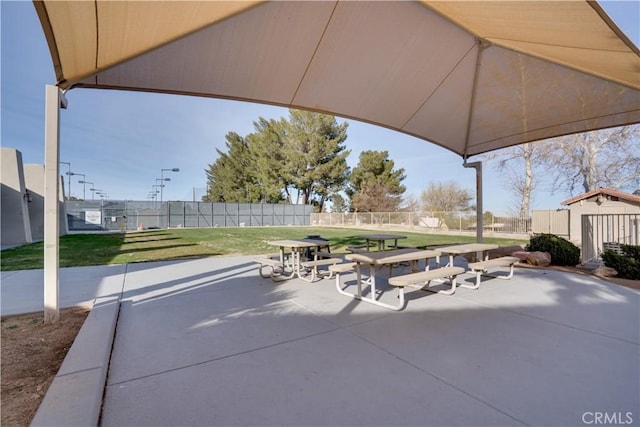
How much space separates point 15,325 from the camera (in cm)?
336

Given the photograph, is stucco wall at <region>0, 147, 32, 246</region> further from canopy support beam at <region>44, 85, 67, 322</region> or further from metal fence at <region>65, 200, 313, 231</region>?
canopy support beam at <region>44, 85, 67, 322</region>

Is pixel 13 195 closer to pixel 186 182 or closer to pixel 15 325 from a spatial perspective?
pixel 15 325

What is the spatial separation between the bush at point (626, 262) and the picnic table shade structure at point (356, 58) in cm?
263

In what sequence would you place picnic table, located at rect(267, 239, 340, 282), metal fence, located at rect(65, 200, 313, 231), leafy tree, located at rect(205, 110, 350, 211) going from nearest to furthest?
picnic table, located at rect(267, 239, 340, 282) → metal fence, located at rect(65, 200, 313, 231) → leafy tree, located at rect(205, 110, 350, 211)

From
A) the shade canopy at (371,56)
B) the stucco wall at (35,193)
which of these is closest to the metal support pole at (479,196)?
the shade canopy at (371,56)

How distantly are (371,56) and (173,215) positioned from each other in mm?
28925

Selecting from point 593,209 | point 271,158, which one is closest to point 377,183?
point 271,158

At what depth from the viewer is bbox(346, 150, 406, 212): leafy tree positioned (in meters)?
33.1

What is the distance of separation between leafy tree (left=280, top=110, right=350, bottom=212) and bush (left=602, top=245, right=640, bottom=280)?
91.9 feet

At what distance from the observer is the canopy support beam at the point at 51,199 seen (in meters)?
3.35

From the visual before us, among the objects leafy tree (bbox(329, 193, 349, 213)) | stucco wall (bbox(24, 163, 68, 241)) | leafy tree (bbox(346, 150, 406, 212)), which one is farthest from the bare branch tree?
stucco wall (bbox(24, 163, 68, 241))

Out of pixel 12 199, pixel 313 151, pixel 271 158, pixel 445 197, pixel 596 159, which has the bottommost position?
pixel 12 199

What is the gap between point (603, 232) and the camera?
7.55 metres

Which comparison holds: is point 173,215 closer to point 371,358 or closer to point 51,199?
point 51,199
